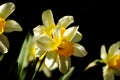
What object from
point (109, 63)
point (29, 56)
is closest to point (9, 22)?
point (29, 56)

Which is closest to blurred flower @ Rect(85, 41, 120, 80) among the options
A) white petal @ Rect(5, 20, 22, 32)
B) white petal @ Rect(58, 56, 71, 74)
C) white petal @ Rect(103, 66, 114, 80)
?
white petal @ Rect(103, 66, 114, 80)

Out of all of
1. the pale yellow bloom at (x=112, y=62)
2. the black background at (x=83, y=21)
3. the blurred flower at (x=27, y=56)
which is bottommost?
the black background at (x=83, y=21)

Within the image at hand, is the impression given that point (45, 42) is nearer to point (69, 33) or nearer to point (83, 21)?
point (69, 33)

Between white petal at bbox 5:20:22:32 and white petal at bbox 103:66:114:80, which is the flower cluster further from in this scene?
white petal at bbox 103:66:114:80

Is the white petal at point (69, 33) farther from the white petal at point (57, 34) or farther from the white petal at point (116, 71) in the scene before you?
the white petal at point (116, 71)

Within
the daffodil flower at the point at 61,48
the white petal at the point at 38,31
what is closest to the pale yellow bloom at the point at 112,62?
the daffodil flower at the point at 61,48
